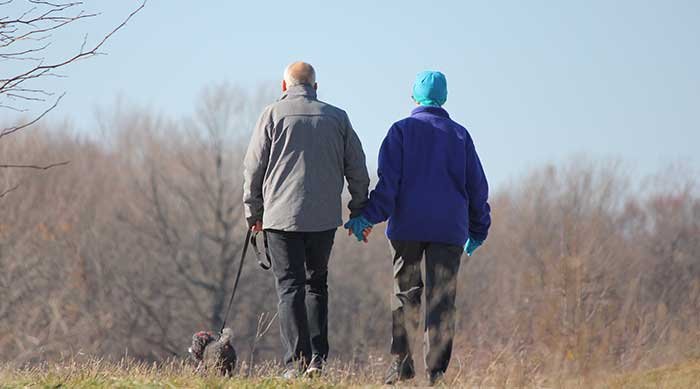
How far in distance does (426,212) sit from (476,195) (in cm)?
51

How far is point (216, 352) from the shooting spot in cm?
744

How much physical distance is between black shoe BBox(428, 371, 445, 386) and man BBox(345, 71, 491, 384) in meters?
0.09

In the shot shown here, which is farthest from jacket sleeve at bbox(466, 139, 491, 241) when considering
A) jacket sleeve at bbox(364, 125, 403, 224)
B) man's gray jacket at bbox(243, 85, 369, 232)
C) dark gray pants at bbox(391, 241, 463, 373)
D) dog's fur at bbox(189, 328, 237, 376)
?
dog's fur at bbox(189, 328, 237, 376)

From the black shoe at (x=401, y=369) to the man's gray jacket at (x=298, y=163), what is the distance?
3.21ft

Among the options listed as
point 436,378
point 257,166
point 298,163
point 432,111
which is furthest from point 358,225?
point 436,378

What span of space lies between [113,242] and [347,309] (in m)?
9.86

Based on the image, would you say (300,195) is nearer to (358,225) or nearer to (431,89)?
(358,225)

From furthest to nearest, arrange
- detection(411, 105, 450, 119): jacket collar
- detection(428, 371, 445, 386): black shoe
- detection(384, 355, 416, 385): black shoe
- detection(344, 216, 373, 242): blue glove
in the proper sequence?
1. detection(411, 105, 450, 119): jacket collar
2. detection(344, 216, 373, 242): blue glove
3. detection(384, 355, 416, 385): black shoe
4. detection(428, 371, 445, 386): black shoe

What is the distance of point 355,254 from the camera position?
166 feet

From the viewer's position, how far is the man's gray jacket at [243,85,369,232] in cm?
751

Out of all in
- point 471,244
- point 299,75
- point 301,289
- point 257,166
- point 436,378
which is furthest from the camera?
point 471,244

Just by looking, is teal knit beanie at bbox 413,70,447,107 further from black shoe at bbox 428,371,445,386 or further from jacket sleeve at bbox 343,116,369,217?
black shoe at bbox 428,371,445,386

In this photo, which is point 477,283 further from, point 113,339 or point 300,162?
point 300,162

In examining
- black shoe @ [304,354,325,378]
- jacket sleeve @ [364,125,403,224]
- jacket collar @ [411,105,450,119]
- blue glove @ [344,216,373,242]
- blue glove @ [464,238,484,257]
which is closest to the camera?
black shoe @ [304,354,325,378]
